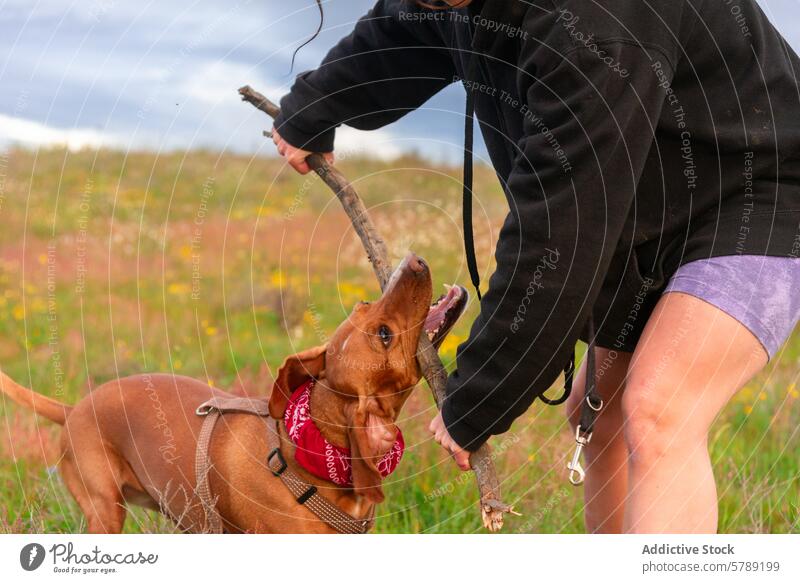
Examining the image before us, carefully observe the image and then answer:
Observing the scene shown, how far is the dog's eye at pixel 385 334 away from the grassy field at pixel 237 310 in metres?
0.98

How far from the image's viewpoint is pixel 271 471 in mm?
3656

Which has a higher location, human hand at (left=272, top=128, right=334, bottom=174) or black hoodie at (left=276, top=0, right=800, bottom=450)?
black hoodie at (left=276, top=0, right=800, bottom=450)

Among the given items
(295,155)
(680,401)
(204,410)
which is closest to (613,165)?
(680,401)

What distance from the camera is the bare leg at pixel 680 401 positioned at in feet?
9.11

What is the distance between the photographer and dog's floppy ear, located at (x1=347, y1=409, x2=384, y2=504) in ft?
11.2

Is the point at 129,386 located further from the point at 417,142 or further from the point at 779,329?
the point at 779,329

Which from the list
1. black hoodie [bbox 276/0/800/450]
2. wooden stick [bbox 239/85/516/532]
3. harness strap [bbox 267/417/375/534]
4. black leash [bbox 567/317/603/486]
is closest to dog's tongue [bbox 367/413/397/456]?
wooden stick [bbox 239/85/516/532]

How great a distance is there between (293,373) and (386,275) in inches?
21.2

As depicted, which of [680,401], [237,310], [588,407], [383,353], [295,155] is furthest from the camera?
[237,310]

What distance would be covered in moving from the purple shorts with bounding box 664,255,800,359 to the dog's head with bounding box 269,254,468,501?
964 mm

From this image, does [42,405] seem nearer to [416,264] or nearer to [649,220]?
[416,264]

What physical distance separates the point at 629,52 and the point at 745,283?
79 cm

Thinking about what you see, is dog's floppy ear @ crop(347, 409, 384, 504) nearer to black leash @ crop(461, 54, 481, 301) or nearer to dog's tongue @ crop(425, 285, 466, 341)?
dog's tongue @ crop(425, 285, 466, 341)

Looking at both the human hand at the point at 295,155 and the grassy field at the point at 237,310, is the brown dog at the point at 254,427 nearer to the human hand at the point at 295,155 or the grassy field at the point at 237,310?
the grassy field at the point at 237,310
